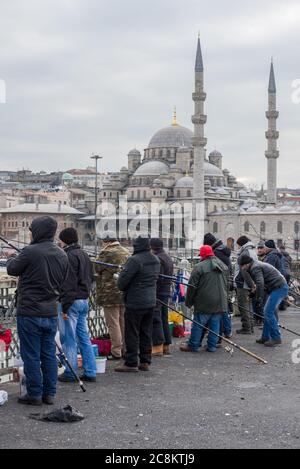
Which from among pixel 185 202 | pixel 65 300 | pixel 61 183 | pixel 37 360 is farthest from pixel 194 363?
pixel 61 183

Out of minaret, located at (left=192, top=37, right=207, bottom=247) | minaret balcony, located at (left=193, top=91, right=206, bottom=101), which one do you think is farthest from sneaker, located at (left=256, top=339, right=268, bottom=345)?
minaret balcony, located at (left=193, top=91, right=206, bottom=101)

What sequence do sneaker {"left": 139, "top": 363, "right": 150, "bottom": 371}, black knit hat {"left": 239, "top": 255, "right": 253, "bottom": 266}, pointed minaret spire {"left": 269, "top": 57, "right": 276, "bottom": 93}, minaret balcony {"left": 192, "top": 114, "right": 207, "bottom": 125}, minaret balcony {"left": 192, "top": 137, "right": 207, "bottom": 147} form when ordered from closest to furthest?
sneaker {"left": 139, "top": 363, "right": 150, "bottom": 371} < black knit hat {"left": 239, "top": 255, "right": 253, "bottom": 266} < minaret balcony {"left": 192, "top": 137, "right": 207, "bottom": 147} < minaret balcony {"left": 192, "top": 114, "right": 207, "bottom": 125} < pointed minaret spire {"left": 269, "top": 57, "right": 276, "bottom": 93}

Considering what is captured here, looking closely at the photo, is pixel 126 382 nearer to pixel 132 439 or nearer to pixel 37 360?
pixel 37 360

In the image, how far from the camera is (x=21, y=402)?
5.53 m

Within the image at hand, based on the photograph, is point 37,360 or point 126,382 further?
point 126,382

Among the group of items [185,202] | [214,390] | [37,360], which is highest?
[185,202]

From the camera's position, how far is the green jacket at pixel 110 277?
285 inches

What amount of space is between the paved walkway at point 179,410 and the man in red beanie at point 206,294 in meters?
0.60

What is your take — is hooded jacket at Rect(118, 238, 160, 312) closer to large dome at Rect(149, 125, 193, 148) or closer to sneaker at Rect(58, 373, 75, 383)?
sneaker at Rect(58, 373, 75, 383)

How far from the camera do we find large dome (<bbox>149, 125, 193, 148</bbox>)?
7650 centimetres

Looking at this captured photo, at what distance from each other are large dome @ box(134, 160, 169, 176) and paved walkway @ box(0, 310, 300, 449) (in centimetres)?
6509
